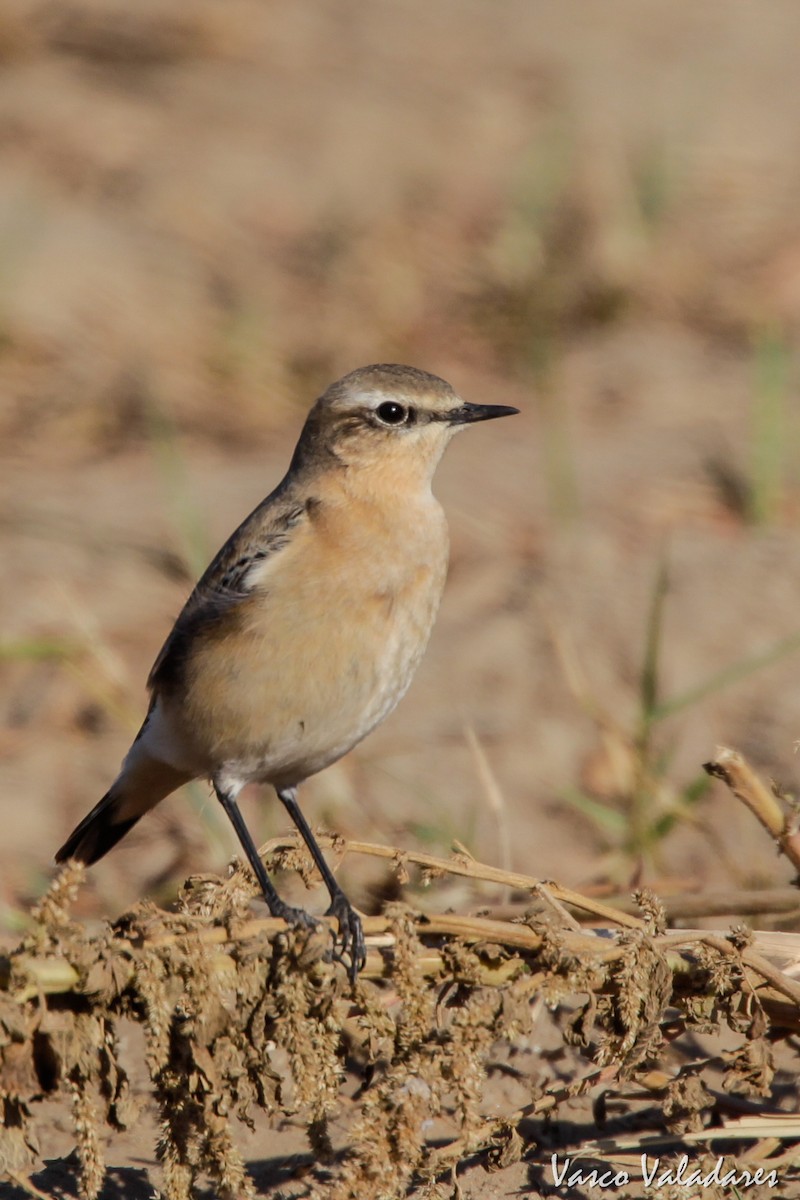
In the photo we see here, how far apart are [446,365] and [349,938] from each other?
22.3ft

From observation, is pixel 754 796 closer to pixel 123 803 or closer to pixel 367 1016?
pixel 367 1016

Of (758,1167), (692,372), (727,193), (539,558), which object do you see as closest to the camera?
(758,1167)

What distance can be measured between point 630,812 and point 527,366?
4.80 meters

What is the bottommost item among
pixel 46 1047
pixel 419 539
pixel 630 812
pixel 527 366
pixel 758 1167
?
pixel 758 1167

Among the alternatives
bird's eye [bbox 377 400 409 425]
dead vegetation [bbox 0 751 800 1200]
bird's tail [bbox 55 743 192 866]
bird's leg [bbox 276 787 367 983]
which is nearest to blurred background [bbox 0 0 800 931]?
bird's tail [bbox 55 743 192 866]

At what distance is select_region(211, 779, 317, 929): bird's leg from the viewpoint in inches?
161

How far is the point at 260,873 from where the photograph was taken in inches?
167

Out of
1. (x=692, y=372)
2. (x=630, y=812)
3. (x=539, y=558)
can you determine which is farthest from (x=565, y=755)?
(x=692, y=372)

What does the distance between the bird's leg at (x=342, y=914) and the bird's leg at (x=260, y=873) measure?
3.2 inches

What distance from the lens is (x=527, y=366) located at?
992 centimetres

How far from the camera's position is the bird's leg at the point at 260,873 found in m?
4.08

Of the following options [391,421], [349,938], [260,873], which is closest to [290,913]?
[260,873]

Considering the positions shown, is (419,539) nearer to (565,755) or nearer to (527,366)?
(565,755)

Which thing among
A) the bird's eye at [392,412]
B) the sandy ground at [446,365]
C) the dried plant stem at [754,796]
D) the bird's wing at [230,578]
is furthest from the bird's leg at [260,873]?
the bird's eye at [392,412]
